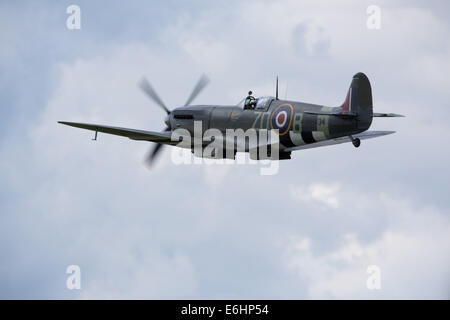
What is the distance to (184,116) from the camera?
2912 cm

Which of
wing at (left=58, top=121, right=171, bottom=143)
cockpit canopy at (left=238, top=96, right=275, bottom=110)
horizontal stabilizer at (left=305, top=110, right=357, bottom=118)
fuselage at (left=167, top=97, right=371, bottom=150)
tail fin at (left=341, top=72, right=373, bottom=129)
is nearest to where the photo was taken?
tail fin at (left=341, top=72, right=373, bottom=129)

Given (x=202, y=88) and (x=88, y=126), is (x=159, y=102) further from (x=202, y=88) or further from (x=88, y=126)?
(x=88, y=126)

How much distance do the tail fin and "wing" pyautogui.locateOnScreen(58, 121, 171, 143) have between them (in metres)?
6.66

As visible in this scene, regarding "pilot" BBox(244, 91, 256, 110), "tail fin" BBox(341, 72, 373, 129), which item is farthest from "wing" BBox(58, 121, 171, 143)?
"tail fin" BBox(341, 72, 373, 129)

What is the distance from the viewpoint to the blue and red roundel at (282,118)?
25633 mm

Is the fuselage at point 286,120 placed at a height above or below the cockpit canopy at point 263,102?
below

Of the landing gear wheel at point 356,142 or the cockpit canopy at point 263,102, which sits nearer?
the landing gear wheel at point 356,142

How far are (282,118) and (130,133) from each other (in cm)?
479

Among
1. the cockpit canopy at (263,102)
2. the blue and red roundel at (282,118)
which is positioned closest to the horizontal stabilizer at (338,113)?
the blue and red roundel at (282,118)

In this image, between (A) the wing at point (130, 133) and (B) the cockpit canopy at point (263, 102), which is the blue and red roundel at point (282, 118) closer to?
(B) the cockpit canopy at point (263, 102)

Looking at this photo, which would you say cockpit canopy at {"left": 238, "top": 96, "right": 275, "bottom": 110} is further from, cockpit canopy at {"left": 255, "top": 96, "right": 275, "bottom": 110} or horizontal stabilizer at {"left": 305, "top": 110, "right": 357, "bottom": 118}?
horizontal stabilizer at {"left": 305, "top": 110, "right": 357, "bottom": 118}

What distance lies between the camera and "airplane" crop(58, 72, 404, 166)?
23.9 m

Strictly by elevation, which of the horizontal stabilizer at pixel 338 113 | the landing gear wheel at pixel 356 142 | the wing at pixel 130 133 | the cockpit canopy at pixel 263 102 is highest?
the cockpit canopy at pixel 263 102
